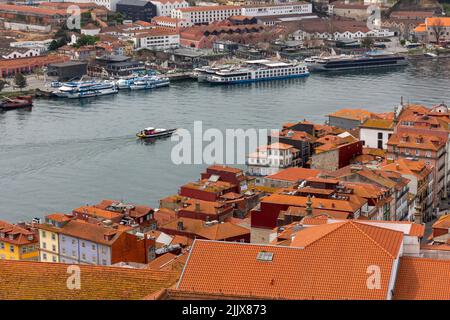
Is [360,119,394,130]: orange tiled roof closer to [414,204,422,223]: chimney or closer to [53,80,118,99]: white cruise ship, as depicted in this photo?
[414,204,422,223]: chimney

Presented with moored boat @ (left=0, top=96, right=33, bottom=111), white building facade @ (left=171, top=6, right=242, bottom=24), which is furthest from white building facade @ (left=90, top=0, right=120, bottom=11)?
moored boat @ (left=0, top=96, right=33, bottom=111)

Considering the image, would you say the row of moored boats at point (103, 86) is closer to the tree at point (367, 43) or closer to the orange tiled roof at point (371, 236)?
the tree at point (367, 43)

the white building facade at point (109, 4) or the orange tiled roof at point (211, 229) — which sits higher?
the white building facade at point (109, 4)

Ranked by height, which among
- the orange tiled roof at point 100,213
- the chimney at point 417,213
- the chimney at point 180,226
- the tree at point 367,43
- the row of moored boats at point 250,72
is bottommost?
the chimney at point 417,213

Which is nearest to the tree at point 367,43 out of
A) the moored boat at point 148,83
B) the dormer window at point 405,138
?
the moored boat at point 148,83

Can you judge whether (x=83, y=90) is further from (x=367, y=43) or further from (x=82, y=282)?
(x=82, y=282)
